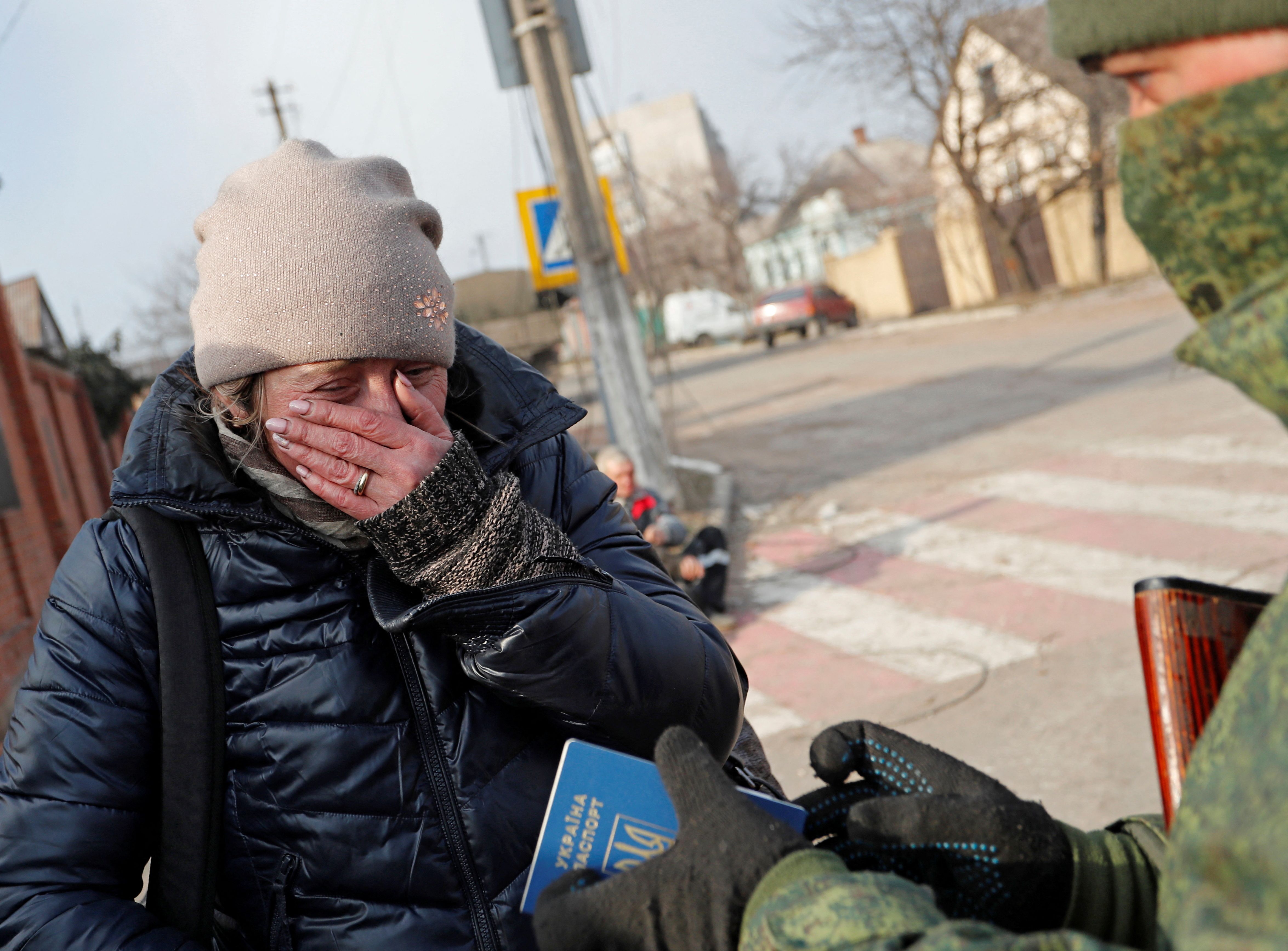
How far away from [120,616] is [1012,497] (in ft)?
25.5

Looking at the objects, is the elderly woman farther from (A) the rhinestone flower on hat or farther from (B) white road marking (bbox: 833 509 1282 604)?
(B) white road marking (bbox: 833 509 1282 604)

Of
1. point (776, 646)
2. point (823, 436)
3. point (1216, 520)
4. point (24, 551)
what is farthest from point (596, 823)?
point (823, 436)

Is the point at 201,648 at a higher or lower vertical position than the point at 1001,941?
higher

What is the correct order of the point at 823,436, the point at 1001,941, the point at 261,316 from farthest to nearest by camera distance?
the point at 823,436 → the point at 261,316 → the point at 1001,941

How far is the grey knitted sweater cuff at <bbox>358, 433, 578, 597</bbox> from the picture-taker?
1466 millimetres

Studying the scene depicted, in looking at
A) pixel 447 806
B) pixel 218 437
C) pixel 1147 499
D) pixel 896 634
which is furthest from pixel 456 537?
pixel 1147 499

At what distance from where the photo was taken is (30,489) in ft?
29.5

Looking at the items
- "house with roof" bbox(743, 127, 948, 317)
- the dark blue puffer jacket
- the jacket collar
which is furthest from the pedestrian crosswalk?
"house with roof" bbox(743, 127, 948, 317)

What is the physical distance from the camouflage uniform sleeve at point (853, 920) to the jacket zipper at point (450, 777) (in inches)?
23.6

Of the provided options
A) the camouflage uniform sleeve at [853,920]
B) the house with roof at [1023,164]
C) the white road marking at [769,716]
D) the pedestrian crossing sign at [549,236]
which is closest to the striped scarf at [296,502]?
the camouflage uniform sleeve at [853,920]

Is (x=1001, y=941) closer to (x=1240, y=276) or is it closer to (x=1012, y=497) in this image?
(x=1240, y=276)

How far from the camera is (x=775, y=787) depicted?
6.12 feet

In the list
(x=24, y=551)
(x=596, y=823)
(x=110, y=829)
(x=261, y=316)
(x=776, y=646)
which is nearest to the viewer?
(x=596, y=823)

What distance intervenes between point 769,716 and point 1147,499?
12.5 feet
